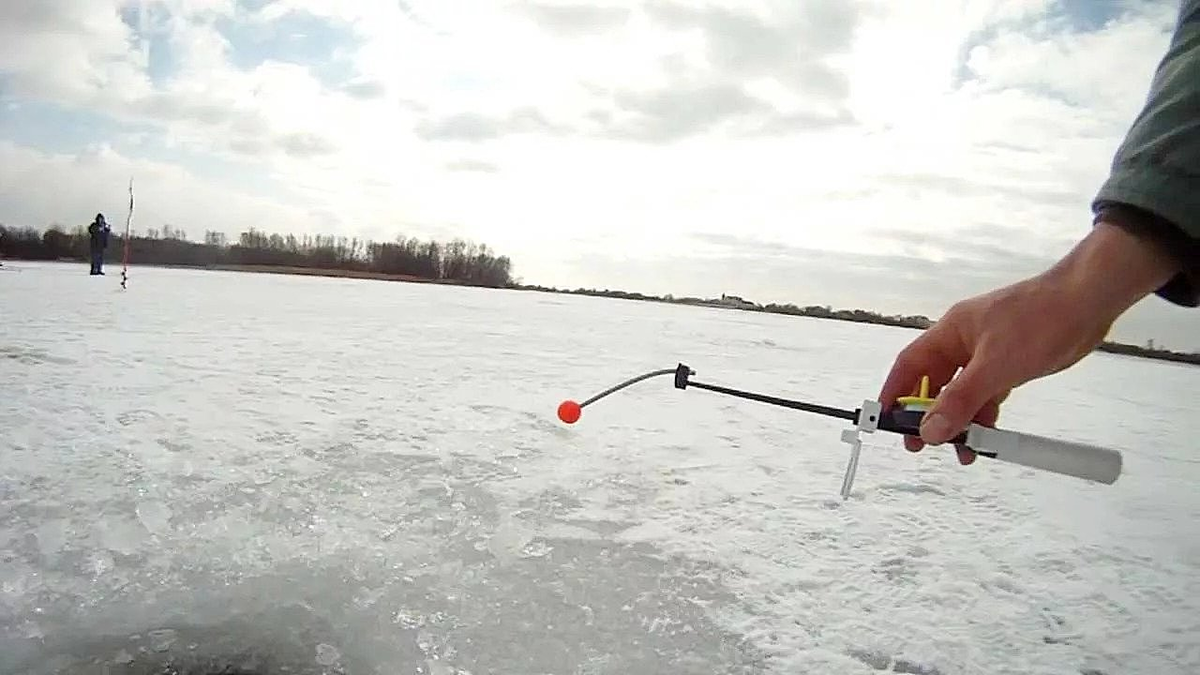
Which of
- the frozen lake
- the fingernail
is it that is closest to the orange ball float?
the frozen lake

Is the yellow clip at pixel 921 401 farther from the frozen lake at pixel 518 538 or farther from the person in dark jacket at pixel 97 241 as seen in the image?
the person in dark jacket at pixel 97 241

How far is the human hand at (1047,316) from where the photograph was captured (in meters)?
0.89

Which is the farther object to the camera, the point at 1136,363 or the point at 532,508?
the point at 1136,363

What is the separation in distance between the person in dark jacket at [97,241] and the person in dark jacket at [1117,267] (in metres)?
17.3

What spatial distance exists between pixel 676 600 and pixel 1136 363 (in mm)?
19404

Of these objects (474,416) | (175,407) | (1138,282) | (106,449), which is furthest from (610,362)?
(1138,282)

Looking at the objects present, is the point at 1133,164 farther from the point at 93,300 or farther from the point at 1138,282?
the point at 93,300

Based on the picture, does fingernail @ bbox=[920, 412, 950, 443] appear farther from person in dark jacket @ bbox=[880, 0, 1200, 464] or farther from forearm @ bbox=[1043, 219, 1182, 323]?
forearm @ bbox=[1043, 219, 1182, 323]

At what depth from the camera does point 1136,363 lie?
672 inches

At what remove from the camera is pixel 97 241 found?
49.0 feet

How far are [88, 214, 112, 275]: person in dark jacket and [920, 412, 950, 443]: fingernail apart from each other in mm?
17208

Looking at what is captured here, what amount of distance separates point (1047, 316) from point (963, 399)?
0.51 ft

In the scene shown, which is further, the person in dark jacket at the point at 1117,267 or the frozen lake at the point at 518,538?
the frozen lake at the point at 518,538

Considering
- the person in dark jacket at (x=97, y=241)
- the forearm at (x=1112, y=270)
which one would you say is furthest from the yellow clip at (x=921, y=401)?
the person in dark jacket at (x=97, y=241)
